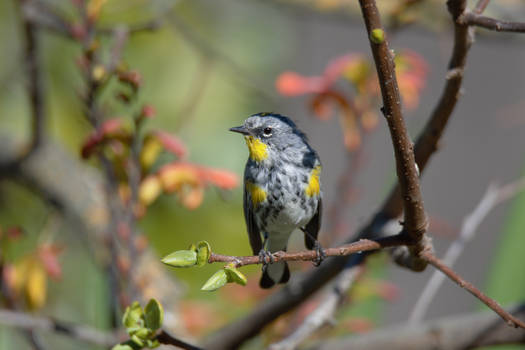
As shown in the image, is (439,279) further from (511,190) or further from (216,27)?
(216,27)

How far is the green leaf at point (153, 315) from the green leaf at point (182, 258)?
0.10 m

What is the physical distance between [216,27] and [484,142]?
1844mm

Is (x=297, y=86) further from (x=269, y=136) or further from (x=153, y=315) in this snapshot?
(x=153, y=315)

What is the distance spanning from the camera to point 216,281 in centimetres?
71

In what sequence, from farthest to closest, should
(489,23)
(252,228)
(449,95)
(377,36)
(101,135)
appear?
(252,228) → (101,135) → (449,95) → (489,23) → (377,36)

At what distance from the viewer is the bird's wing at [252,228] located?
1.43 meters

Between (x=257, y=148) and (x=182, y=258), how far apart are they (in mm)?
694

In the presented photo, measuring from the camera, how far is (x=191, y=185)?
4.25 feet

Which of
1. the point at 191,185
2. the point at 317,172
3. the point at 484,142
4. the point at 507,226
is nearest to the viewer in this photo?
the point at 191,185

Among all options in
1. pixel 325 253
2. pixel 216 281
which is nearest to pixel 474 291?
pixel 325 253

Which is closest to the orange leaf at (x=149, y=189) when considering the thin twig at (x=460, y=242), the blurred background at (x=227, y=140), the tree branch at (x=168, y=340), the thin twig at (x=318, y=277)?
the blurred background at (x=227, y=140)

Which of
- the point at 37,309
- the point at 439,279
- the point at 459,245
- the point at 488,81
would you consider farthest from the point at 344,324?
the point at 488,81

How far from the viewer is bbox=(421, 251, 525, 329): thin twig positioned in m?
0.78

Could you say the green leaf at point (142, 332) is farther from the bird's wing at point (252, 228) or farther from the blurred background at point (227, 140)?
the bird's wing at point (252, 228)
